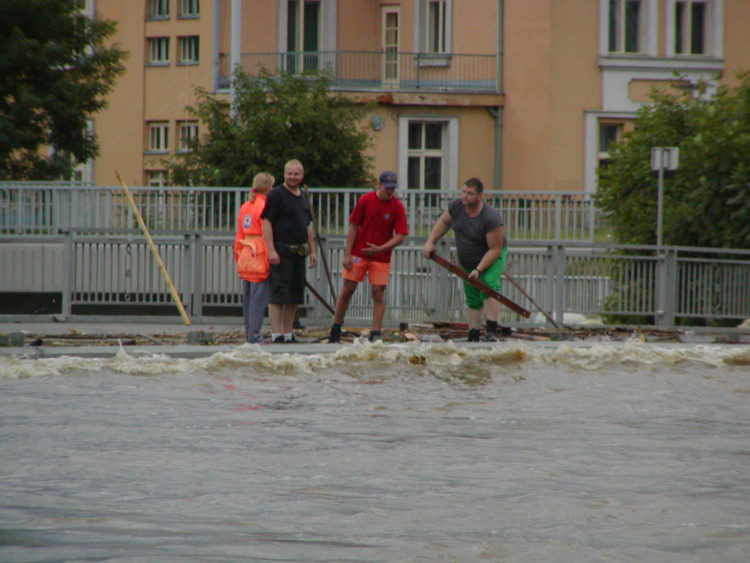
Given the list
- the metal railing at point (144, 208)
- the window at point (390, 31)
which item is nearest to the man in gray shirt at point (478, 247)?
the metal railing at point (144, 208)

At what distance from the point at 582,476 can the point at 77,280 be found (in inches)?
469

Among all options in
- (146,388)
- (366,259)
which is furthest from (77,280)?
(146,388)

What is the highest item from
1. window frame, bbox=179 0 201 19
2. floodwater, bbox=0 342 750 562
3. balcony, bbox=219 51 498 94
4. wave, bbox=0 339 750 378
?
window frame, bbox=179 0 201 19

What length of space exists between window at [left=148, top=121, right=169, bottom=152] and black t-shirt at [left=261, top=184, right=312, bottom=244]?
102 ft

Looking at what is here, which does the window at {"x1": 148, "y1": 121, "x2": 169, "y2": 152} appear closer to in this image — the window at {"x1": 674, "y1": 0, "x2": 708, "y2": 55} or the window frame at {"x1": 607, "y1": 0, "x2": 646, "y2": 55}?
the window frame at {"x1": 607, "y1": 0, "x2": 646, "y2": 55}

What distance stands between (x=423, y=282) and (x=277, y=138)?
1297 cm

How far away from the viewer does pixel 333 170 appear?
29359 millimetres

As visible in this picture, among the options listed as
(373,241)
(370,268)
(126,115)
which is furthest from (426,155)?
(373,241)

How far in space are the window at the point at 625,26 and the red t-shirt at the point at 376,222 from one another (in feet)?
71.0

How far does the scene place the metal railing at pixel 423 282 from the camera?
55.0ft

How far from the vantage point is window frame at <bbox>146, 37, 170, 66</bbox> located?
140 ft

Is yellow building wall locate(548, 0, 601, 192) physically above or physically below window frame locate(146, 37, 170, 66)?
below

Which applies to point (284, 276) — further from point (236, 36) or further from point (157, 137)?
point (157, 137)

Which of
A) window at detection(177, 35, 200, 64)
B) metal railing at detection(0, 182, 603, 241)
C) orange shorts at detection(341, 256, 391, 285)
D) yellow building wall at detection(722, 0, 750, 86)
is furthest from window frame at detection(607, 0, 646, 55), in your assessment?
orange shorts at detection(341, 256, 391, 285)
